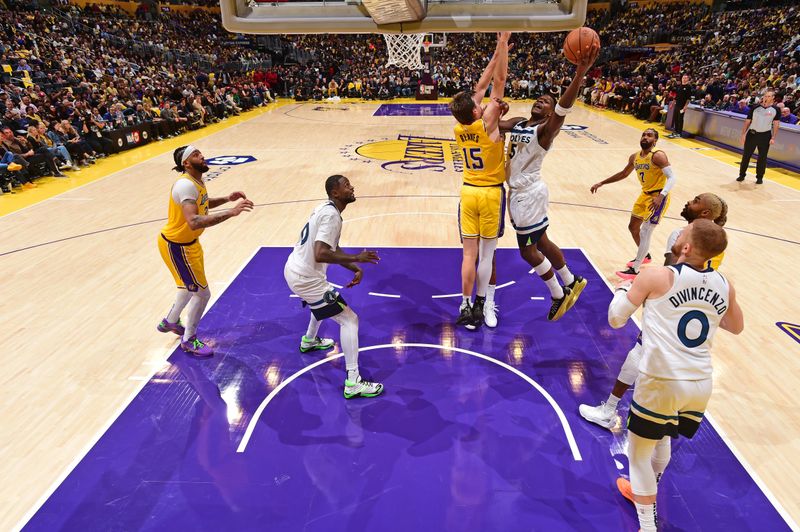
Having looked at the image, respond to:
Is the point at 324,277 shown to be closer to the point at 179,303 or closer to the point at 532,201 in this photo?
the point at 179,303

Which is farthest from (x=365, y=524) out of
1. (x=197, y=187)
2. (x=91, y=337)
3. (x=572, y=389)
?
(x=91, y=337)

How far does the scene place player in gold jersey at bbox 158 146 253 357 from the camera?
13.9 feet

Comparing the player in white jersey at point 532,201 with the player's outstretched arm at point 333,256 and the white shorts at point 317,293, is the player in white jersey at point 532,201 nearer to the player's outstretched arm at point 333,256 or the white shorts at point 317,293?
the player's outstretched arm at point 333,256

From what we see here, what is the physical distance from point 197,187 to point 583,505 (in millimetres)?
3697

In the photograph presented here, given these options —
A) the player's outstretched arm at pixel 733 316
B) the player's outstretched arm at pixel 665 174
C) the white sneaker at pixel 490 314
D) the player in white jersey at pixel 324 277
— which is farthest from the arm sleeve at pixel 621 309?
the player's outstretched arm at pixel 665 174

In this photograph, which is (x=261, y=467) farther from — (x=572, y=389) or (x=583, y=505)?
(x=572, y=389)

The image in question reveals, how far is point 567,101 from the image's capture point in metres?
3.95

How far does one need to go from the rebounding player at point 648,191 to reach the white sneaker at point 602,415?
2.79m

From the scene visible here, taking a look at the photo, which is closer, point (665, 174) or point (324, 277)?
point (324, 277)

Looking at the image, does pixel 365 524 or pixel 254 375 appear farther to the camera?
pixel 254 375

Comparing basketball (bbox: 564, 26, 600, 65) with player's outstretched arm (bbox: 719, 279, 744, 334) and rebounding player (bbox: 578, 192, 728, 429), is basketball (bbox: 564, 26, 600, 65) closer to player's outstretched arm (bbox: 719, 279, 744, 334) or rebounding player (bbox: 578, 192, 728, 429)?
rebounding player (bbox: 578, 192, 728, 429)

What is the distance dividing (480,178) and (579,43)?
1349mm

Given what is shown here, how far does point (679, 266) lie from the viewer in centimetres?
252

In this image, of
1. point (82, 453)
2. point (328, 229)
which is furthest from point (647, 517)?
point (82, 453)
